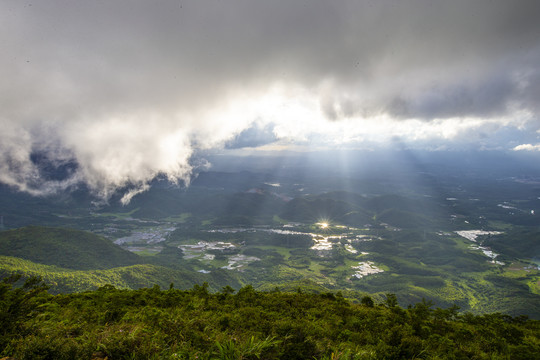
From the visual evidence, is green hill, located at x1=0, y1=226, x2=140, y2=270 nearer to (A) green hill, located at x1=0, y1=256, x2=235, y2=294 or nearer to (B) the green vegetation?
(A) green hill, located at x1=0, y1=256, x2=235, y2=294

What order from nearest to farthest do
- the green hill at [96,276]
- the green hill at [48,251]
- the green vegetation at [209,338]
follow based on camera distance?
the green vegetation at [209,338] → the green hill at [96,276] → the green hill at [48,251]

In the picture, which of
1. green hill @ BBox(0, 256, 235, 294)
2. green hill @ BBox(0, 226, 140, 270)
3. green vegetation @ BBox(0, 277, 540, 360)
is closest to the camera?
green vegetation @ BBox(0, 277, 540, 360)

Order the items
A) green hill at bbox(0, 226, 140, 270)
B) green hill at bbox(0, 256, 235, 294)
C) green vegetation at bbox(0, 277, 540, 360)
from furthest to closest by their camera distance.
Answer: green hill at bbox(0, 226, 140, 270) < green hill at bbox(0, 256, 235, 294) < green vegetation at bbox(0, 277, 540, 360)

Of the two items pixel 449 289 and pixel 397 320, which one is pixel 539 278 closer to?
pixel 449 289

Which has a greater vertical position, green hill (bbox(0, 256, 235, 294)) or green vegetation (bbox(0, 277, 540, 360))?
green vegetation (bbox(0, 277, 540, 360))

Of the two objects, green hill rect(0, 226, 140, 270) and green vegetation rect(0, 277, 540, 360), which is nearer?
green vegetation rect(0, 277, 540, 360)

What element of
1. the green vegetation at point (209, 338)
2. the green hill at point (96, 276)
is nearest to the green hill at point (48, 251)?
the green hill at point (96, 276)

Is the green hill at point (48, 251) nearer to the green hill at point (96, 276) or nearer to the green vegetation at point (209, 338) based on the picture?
the green hill at point (96, 276)

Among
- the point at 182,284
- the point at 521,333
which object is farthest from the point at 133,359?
the point at 182,284

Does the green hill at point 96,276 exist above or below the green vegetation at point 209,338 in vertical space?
below

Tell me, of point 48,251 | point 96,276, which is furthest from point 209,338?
point 48,251

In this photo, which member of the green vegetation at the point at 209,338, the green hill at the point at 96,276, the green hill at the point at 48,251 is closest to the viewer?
the green vegetation at the point at 209,338

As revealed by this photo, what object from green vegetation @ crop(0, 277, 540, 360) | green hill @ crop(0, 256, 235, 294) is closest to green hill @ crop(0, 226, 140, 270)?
green hill @ crop(0, 256, 235, 294)
